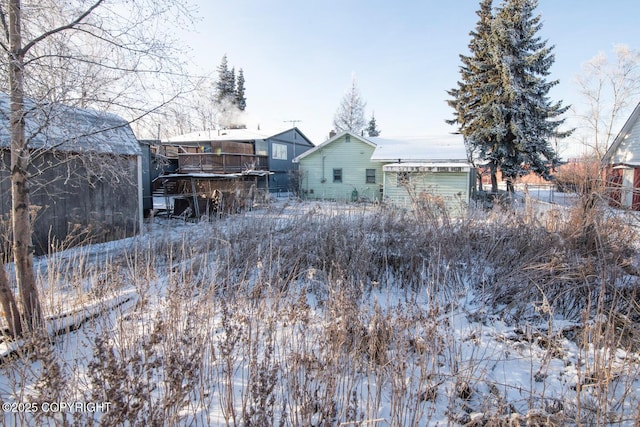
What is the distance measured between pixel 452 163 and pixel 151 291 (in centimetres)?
1599

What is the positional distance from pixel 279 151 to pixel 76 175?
864 inches

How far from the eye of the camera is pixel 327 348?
245 centimetres

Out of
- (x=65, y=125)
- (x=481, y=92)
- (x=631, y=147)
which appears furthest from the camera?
(x=481, y=92)

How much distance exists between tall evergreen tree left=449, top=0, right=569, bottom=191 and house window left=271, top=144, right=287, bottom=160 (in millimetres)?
14290

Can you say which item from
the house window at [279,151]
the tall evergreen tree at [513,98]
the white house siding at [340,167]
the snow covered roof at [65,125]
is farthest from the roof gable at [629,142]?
the house window at [279,151]

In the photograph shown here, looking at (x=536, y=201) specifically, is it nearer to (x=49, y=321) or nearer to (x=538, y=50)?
(x=49, y=321)

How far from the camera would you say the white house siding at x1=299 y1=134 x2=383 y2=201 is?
71.3 feet

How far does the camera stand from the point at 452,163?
17.2 m

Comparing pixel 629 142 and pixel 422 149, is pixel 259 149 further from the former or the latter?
pixel 629 142

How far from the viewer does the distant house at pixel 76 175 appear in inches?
122

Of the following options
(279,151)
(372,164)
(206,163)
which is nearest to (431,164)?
(372,164)

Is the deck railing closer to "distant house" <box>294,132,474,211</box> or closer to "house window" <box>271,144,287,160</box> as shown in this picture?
"distant house" <box>294,132,474,211</box>

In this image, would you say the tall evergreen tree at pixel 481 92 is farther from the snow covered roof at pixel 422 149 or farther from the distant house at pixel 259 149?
the distant house at pixel 259 149

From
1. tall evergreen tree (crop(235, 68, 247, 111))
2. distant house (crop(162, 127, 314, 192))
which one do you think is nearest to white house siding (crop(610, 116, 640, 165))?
distant house (crop(162, 127, 314, 192))
